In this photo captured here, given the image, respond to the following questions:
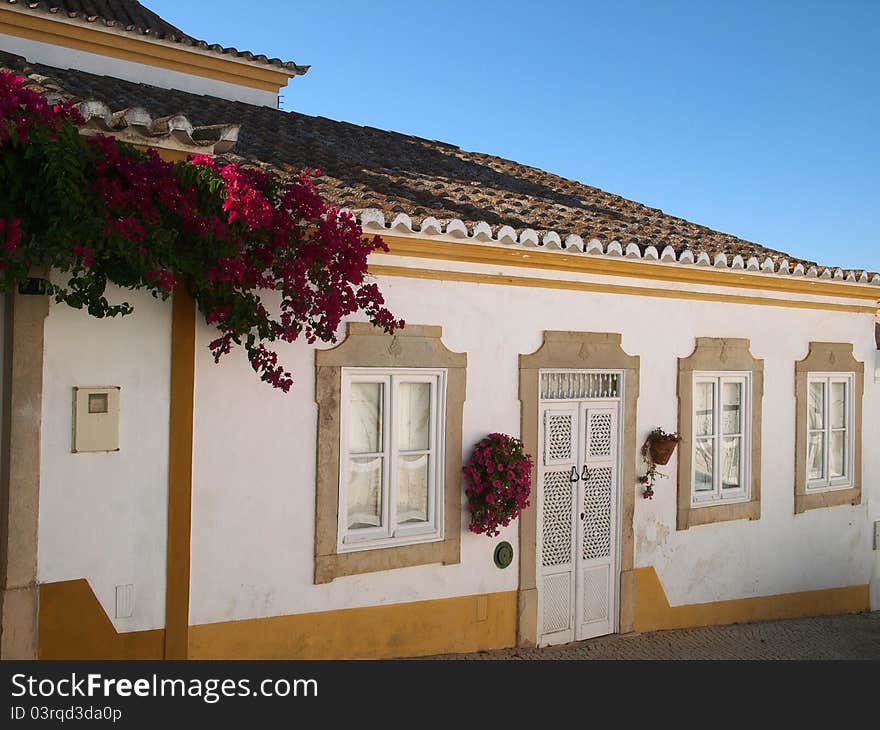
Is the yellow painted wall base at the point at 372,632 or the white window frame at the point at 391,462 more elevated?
the white window frame at the point at 391,462

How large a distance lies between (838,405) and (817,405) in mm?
431

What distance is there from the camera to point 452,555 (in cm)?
698

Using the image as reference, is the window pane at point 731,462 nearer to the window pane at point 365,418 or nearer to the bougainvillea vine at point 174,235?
the window pane at point 365,418

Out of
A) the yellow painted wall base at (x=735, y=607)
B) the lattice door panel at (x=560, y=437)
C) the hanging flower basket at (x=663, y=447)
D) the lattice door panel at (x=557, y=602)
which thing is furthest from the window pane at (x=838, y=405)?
the lattice door panel at (x=557, y=602)

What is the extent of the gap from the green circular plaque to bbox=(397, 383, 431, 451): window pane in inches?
41.7

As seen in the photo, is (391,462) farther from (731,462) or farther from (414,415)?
(731,462)

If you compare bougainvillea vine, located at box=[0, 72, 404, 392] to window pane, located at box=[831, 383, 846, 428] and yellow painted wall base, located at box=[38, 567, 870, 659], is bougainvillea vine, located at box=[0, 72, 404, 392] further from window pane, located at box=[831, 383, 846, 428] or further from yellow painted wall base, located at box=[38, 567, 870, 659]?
window pane, located at box=[831, 383, 846, 428]

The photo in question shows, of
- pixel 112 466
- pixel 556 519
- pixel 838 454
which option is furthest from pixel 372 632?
pixel 838 454

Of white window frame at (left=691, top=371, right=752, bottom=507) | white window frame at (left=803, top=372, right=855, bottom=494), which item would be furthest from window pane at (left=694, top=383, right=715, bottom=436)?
white window frame at (left=803, top=372, right=855, bottom=494)

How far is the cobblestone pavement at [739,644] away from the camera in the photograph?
7.50m

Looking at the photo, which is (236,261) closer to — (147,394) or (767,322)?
(147,394)

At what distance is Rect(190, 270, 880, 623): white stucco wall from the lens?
233 inches

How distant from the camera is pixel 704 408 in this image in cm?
888

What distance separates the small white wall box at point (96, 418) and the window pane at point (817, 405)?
24.4 feet
